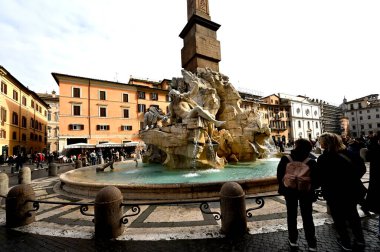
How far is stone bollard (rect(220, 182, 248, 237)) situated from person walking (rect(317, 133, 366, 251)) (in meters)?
1.34

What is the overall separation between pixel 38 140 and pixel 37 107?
6.75m

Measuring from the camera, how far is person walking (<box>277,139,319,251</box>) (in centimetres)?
294

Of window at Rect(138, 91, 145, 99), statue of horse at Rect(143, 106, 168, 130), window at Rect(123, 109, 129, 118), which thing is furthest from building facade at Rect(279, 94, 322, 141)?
statue of horse at Rect(143, 106, 168, 130)

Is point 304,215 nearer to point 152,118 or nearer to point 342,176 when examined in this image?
point 342,176

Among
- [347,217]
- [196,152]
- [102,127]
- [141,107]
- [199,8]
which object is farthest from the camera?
[141,107]

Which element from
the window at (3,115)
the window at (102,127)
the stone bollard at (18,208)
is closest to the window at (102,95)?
the window at (102,127)

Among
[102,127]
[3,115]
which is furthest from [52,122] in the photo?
[102,127]

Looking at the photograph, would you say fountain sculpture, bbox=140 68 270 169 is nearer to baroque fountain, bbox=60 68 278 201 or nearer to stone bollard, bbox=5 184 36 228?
baroque fountain, bbox=60 68 278 201

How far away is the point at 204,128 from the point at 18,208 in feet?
22.2

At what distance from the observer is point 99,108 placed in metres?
35.5

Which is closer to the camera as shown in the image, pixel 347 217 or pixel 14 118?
pixel 347 217

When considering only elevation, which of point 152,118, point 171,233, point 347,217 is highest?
point 152,118

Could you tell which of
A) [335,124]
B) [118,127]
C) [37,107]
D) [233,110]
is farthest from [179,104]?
[335,124]

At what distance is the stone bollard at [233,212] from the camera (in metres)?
3.67
